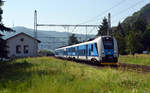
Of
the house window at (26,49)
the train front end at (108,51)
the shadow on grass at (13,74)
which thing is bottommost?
the shadow on grass at (13,74)

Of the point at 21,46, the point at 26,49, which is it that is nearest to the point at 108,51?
the point at 26,49

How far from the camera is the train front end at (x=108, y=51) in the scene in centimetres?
1910

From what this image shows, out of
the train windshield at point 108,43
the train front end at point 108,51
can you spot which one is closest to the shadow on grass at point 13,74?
the train front end at point 108,51

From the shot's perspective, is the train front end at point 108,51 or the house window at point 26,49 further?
the house window at point 26,49

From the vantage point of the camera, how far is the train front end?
62.7ft

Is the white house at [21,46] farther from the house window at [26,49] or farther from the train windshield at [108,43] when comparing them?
the train windshield at [108,43]

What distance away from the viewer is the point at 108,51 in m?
19.5

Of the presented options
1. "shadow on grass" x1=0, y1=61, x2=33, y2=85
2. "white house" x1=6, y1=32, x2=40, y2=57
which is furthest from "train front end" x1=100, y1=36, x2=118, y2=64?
"white house" x1=6, y1=32, x2=40, y2=57

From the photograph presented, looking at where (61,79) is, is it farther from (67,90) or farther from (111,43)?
(111,43)

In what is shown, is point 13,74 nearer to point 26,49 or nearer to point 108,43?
point 108,43

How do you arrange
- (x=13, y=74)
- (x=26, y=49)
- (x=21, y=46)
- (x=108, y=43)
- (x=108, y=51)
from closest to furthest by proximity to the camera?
1. (x=13, y=74)
2. (x=108, y=51)
3. (x=108, y=43)
4. (x=21, y=46)
5. (x=26, y=49)

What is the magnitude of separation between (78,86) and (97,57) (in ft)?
39.0

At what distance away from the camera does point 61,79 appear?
958 centimetres

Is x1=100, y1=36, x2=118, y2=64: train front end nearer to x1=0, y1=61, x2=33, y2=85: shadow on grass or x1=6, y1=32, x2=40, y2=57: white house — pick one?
x1=0, y1=61, x2=33, y2=85: shadow on grass
